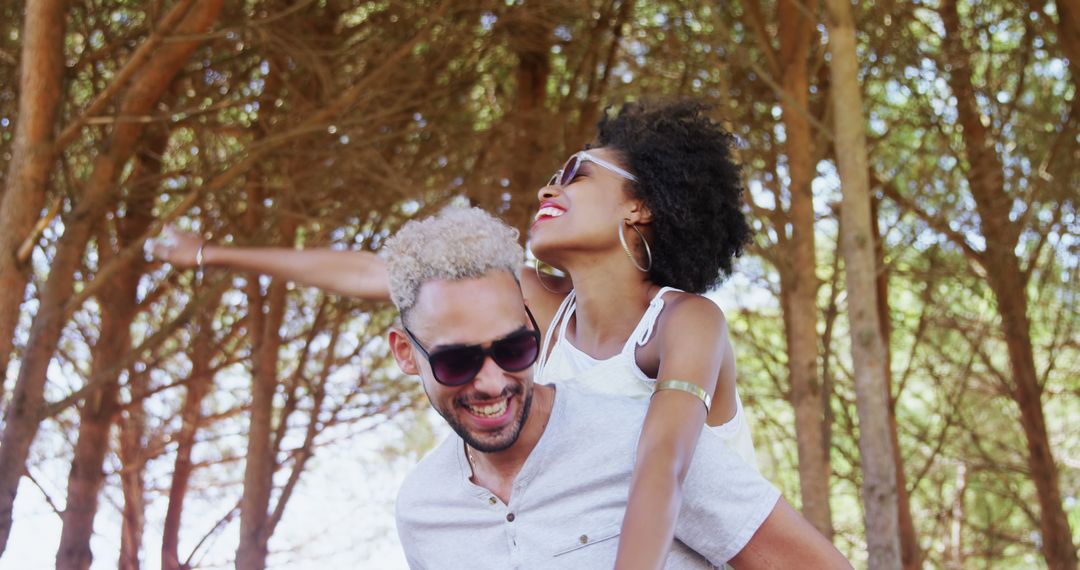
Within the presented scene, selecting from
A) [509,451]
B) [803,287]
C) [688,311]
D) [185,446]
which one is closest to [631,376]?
[688,311]

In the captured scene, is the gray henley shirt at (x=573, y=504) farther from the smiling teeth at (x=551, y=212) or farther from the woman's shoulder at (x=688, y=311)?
the smiling teeth at (x=551, y=212)

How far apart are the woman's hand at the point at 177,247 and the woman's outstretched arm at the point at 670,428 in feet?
3.90

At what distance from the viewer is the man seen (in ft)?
6.79

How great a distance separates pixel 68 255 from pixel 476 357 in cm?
324

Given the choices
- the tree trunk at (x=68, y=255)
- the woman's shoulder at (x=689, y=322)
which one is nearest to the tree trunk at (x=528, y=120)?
the tree trunk at (x=68, y=255)

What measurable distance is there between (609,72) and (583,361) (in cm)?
549

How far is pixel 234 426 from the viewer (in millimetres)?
10375

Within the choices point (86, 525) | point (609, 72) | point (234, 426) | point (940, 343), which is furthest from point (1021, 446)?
point (86, 525)

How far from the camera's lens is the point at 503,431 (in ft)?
6.84

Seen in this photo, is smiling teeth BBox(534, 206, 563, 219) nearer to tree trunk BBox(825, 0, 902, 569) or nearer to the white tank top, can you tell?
the white tank top

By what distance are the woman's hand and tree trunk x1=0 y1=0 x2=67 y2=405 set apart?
1445 millimetres

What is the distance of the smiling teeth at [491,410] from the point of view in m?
2.09

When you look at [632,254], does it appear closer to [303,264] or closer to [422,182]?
[303,264]

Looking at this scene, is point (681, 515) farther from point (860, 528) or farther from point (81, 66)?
point (860, 528)
